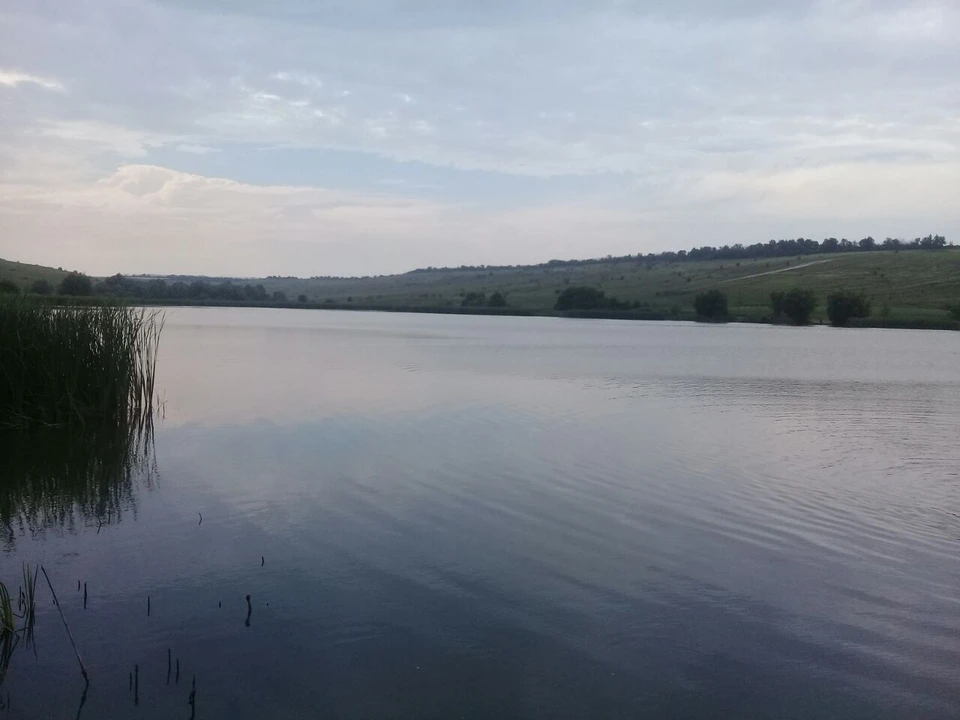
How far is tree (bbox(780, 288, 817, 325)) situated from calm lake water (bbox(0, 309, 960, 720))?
47.0m

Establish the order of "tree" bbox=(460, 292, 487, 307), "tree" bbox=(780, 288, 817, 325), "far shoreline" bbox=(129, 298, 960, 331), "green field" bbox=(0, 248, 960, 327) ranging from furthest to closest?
"tree" bbox=(460, 292, 487, 307) → "green field" bbox=(0, 248, 960, 327) → "tree" bbox=(780, 288, 817, 325) → "far shoreline" bbox=(129, 298, 960, 331)

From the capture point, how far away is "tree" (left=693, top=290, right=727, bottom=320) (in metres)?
64.9

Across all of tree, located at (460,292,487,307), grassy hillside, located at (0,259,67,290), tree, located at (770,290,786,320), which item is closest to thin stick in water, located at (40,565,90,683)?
grassy hillside, located at (0,259,67,290)

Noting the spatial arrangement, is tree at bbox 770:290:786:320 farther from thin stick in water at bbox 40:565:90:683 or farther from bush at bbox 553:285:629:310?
thin stick in water at bbox 40:565:90:683

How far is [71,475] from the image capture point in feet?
33.7

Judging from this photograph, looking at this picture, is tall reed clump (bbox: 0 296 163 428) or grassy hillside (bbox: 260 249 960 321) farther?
grassy hillside (bbox: 260 249 960 321)

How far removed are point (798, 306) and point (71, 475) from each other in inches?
2239

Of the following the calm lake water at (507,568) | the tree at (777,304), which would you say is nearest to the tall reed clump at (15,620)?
the calm lake water at (507,568)

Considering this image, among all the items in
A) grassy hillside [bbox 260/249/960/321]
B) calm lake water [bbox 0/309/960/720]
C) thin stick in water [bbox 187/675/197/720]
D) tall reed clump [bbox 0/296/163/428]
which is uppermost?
grassy hillside [bbox 260/249/960/321]

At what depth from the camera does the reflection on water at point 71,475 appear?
843 centimetres

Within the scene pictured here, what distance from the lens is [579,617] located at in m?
6.19

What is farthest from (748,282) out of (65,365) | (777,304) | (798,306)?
(65,365)

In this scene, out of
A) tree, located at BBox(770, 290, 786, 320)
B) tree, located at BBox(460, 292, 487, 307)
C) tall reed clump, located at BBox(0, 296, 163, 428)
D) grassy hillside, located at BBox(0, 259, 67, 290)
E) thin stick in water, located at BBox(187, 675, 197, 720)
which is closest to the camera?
thin stick in water, located at BBox(187, 675, 197, 720)

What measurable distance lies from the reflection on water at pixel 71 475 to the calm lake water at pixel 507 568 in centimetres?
11
